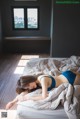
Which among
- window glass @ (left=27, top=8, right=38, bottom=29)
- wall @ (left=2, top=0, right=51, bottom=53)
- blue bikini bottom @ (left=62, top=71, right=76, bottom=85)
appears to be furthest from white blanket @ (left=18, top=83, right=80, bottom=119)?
window glass @ (left=27, top=8, right=38, bottom=29)

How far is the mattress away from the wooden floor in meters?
0.92

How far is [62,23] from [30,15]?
146 centimetres

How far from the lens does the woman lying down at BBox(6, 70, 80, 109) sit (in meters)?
2.05

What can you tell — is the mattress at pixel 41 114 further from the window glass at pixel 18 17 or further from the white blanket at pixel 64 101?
the window glass at pixel 18 17

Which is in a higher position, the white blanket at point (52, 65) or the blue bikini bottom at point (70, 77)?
the blue bikini bottom at point (70, 77)

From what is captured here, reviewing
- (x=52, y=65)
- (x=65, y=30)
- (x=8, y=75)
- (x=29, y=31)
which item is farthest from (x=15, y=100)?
(x=29, y=31)

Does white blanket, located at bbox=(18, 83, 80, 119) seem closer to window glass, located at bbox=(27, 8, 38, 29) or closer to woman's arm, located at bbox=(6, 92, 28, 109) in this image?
woman's arm, located at bbox=(6, 92, 28, 109)

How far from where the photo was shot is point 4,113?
2.10m

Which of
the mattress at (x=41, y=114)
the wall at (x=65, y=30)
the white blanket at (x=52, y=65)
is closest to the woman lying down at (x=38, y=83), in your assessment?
the mattress at (x=41, y=114)

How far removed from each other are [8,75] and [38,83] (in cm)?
203

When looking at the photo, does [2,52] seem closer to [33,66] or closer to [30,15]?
[30,15]

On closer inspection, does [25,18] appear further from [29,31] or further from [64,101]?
[64,101]

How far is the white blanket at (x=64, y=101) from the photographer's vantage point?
1786 millimetres

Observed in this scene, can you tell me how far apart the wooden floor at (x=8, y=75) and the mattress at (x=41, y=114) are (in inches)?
36.4
